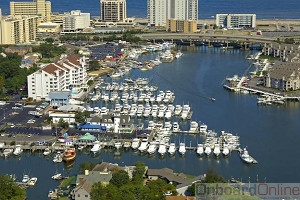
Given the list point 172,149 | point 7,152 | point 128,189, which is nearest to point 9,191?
point 128,189

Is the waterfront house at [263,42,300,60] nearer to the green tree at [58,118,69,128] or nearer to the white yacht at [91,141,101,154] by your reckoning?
the green tree at [58,118,69,128]

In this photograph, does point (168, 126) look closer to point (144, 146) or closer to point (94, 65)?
point (144, 146)

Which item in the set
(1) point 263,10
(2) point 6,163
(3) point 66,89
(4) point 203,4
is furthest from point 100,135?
(4) point 203,4

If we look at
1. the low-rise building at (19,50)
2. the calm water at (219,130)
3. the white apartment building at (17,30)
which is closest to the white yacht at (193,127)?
the calm water at (219,130)

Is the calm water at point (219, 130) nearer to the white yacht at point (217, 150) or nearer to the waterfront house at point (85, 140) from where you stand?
the white yacht at point (217, 150)

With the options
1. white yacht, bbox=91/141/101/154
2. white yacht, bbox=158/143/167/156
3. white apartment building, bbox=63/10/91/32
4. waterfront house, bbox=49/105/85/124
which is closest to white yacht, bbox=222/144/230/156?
white yacht, bbox=158/143/167/156

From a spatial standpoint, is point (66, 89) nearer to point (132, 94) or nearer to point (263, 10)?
point (132, 94)
